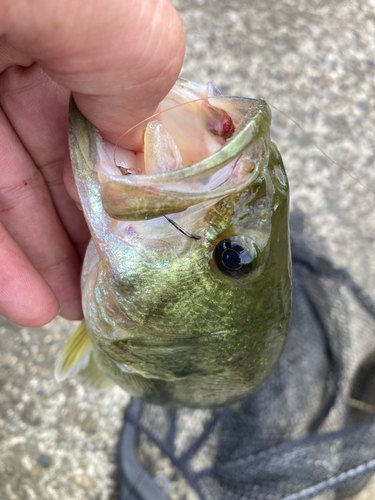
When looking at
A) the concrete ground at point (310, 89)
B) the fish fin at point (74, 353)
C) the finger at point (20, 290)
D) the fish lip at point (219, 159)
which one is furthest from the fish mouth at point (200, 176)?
the concrete ground at point (310, 89)

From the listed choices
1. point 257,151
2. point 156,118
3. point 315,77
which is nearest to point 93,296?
point 156,118

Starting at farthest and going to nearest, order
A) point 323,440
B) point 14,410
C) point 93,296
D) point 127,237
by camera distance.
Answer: point 14,410
point 323,440
point 93,296
point 127,237

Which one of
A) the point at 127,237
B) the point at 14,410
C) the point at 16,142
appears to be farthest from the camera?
the point at 14,410

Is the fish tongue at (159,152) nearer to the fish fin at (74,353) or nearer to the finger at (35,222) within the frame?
the finger at (35,222)

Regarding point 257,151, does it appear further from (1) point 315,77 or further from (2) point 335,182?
(1) point 315,77

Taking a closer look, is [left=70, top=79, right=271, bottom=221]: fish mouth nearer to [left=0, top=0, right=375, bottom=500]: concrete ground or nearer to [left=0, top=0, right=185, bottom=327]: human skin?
[left=0, top=0, right=185, bottom=327]: human skin
